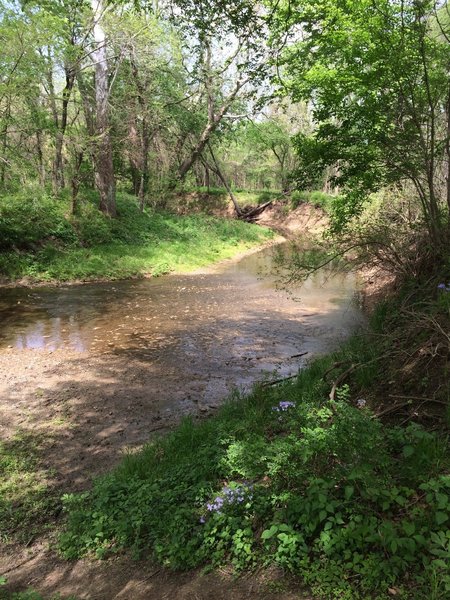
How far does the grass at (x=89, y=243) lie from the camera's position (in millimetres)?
13805

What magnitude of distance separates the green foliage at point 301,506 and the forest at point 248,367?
0.05 ft

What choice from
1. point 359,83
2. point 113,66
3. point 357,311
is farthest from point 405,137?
point 113,66

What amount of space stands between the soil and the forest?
2cm

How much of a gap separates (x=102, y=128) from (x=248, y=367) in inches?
573

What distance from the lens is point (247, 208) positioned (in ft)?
114

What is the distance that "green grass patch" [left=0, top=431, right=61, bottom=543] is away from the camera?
373 cm

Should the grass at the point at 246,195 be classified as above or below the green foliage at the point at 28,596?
above

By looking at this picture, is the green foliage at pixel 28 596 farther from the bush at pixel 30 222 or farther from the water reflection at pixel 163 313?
the bush at pixel 30 222

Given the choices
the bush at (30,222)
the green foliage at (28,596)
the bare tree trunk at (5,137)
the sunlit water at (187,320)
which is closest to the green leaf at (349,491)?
the green foliage at (28,596)

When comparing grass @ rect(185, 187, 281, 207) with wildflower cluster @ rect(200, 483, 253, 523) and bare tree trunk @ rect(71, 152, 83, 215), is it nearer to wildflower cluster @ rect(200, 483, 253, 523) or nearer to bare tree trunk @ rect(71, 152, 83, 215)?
bare tree trunk @ rect(71, 152, 83, 215)

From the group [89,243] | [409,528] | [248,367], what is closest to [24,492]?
[409,528]

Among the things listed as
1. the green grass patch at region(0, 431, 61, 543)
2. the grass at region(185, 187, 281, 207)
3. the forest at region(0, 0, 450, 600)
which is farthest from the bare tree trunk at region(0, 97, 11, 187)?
the grass at region(185, 187, 281, 207)

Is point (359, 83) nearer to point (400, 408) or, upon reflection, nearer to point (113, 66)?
point (400, 408)

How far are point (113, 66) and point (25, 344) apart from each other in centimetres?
1748
